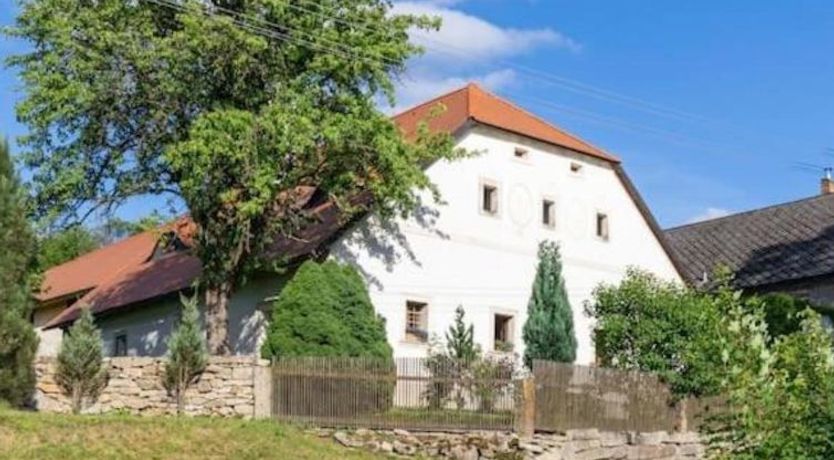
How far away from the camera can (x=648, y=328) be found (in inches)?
921

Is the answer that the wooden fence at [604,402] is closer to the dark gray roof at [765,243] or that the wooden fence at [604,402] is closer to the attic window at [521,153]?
the attic window at [521,153]

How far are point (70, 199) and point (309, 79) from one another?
5081mm

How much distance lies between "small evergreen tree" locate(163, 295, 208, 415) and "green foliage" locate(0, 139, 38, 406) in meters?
2.16

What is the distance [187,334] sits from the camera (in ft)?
63.9

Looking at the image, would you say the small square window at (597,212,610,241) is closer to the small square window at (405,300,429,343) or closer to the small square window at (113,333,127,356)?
the small square window at (405,300,429,343)

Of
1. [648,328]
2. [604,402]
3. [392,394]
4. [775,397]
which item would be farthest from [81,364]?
[775,397]

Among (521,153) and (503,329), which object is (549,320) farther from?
(521,153)

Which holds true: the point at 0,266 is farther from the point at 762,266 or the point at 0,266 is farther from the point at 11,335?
the point at 762,266

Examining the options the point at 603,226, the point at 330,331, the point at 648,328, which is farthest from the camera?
the point at 603,226

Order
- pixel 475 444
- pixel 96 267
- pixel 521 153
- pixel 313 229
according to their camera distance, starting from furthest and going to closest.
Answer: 1. pixel 96 267
2. pixel 521 153
3. pixel 313 229
4. pixel 475 444

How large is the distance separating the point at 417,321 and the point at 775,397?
1778 centimetres

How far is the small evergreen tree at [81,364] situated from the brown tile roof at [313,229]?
3988 millimetres

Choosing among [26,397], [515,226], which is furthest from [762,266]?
[26,397]

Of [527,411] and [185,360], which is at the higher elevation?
[185,360]
